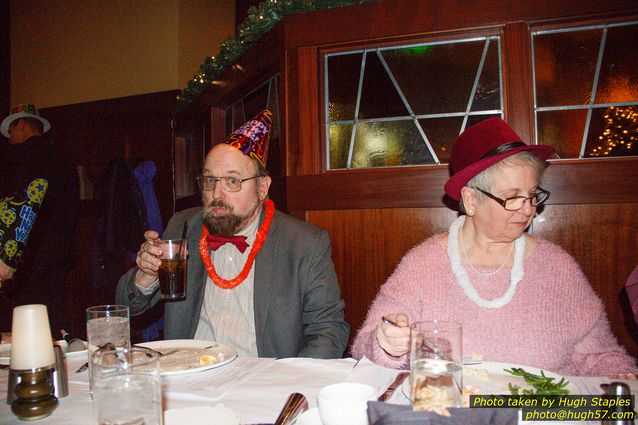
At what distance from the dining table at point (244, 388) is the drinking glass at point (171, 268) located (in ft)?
1.23

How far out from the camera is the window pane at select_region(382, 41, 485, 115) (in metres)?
2.97

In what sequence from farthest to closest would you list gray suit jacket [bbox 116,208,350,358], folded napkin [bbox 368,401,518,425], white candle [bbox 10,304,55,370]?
gray suit jacket [bbox 116,208,350,358] → white candle [bbox 10,304,55,370] → folded napkin [bbox 368,401,518,425]

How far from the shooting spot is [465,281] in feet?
6.28

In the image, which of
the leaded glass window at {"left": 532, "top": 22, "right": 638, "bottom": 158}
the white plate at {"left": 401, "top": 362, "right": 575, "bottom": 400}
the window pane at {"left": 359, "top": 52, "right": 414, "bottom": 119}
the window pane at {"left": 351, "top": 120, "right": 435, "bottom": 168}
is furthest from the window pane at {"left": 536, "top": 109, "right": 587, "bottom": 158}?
the white plate at {"left": 401, "top": 362, "right": 575, "bottom": 400}

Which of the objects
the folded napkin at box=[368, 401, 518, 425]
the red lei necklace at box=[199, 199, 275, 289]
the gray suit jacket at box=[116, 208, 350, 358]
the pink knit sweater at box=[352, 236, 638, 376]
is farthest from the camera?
the red lei necklace at box=[199, 199, 275, 289]

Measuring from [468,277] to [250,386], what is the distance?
3.43 ft

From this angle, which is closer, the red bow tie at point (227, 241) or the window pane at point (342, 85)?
the red bow tie at point (227, 241)

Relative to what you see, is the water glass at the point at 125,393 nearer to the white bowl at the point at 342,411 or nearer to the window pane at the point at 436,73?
the white bowl at the point at 342,411

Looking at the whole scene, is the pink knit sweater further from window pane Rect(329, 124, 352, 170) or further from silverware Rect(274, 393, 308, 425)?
window pane Rect(329, 124, 352, 170)

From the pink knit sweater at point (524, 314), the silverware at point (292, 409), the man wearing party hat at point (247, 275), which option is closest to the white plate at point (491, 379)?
the silverware at point (292, 409)

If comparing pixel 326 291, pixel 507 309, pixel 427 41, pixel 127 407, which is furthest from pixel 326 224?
pixel 127 407

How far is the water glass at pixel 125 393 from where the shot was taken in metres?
0.95

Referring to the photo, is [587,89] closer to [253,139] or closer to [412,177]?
[412,177]

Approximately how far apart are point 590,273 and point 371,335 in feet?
5.42
